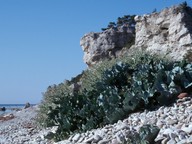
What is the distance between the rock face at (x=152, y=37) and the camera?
50.1 ft

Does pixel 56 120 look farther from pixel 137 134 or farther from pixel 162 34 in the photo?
pixel 162 34

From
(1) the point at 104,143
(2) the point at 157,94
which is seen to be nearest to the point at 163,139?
(1) the point at 104,143

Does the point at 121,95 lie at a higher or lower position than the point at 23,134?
lower

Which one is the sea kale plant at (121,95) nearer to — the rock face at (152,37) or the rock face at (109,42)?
the rock face at (152,37)

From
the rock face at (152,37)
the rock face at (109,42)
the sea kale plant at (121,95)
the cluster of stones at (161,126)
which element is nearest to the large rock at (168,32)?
the rock face at (152,37)

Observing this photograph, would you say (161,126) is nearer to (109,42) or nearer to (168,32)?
(168,32)

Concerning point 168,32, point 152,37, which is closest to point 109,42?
point 152,37

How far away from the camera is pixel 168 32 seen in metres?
16.3

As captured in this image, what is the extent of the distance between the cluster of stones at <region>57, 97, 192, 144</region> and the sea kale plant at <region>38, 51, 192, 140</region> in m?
0.30

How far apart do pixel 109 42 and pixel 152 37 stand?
329 centimetres

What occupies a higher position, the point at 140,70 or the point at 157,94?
the point at 140,70

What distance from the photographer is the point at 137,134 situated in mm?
5625

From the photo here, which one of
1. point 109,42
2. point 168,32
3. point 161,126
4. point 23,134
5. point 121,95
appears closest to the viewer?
point 161,126

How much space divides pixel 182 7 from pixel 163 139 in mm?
11061
